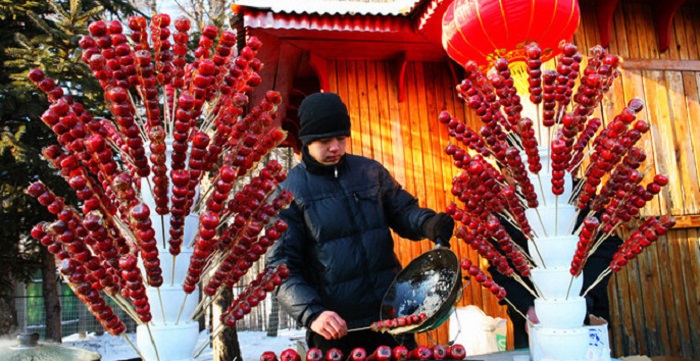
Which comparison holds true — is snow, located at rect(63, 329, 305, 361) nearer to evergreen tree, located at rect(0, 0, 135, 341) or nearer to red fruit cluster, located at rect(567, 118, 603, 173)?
evergreen tree, located at rect(0, 0, 135, 341)

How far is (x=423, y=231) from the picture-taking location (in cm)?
245

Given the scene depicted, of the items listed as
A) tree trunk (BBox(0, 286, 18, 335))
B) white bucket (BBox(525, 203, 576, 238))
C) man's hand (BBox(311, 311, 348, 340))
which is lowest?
tree trunk (BBox(0, 286, 18, 335))

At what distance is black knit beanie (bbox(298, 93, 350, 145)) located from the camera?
241cm

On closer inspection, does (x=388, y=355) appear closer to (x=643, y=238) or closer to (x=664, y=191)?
(x=643, y=238)

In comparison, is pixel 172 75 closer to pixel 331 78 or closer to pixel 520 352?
pixel 520 352

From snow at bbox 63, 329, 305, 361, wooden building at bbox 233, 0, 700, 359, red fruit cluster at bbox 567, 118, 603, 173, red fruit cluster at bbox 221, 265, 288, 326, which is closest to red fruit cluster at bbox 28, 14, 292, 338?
red fruit cluster at bbox 221, 265, 288, 326

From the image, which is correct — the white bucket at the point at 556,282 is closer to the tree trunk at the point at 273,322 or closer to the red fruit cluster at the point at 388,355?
the red fruit cluster at the point at 388,355

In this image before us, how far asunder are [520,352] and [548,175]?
879mm

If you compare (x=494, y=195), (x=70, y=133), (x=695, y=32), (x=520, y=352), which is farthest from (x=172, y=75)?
(x=695, y=32)

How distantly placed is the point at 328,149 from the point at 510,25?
1.52m

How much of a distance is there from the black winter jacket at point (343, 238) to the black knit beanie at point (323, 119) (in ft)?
0.95

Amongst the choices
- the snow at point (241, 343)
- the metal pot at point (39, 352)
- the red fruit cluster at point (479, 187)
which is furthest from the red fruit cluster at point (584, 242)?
A: the snow at point (241, 343)

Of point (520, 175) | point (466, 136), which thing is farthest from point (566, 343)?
point (466, 136)

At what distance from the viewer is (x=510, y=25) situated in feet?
10.3
